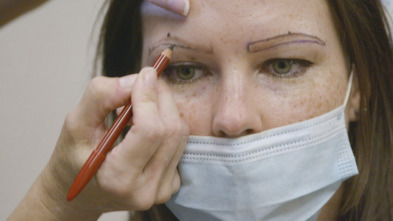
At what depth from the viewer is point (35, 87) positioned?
66.4 inches

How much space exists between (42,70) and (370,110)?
4.29 feet

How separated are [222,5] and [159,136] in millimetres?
353

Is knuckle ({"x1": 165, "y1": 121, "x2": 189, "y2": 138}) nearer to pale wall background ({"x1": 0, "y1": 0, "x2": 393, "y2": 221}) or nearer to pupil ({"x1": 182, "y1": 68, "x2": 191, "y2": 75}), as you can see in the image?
pupil ({"x1": 182, "y1": 68, "x2": 191, "y2": 75})

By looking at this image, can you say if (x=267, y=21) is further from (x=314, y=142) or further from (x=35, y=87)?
(x=35, y=87)

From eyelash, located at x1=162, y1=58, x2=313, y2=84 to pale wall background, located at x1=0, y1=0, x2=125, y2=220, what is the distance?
0.78 metres

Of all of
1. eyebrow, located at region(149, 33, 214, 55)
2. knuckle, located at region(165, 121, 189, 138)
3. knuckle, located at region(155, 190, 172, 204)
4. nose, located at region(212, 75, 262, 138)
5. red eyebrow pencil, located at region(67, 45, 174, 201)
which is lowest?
knuckle, located at region(155, 190, 172, 204)

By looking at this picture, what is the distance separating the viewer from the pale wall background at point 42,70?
1.67 m

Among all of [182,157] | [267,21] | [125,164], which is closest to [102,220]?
[182,157]

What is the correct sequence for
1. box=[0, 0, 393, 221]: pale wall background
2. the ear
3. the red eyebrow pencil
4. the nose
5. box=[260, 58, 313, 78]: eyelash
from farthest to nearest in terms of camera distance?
box=[0, 0, 393, 221]: pale wall background
the ear
box=[260, 58, 313, 78]: eyelash
the nose
the red eyebrow pencil

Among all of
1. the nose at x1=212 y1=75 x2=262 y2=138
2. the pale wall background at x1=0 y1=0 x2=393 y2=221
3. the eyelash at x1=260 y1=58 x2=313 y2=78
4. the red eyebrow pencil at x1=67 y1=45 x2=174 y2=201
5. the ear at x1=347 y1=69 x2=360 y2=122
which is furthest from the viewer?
the pale wall background at x1=0 y1=0 x2=393 y2=221

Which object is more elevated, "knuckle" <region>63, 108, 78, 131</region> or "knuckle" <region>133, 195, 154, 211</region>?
"knuckle" <region>63, 108, 78, 131</region>

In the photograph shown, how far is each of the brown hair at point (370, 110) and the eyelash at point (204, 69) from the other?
159mm

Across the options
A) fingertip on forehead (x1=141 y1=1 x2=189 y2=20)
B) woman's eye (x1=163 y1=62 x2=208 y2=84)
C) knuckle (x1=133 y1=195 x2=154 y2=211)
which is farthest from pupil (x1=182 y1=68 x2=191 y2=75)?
knuckle (x1=133 y1=195 x2=154 y2=211)

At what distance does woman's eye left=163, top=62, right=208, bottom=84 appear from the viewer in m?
0.95
